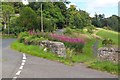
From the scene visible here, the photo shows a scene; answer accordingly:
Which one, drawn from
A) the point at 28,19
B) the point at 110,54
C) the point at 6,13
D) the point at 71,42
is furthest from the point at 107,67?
the point at 6,13

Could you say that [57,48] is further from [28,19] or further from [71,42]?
[28,19]

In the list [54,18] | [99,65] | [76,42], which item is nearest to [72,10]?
[54,18]

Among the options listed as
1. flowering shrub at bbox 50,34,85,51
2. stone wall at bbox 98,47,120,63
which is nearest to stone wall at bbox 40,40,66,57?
stone wall at bbox 98,47,120,63

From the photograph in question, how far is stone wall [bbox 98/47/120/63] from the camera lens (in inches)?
551

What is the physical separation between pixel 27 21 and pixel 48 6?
1964cm

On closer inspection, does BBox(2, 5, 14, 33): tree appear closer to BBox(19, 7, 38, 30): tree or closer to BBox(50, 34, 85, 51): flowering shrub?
BBox(19, 7, 38, 30): tree

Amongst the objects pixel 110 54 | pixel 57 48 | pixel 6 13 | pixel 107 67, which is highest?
pixel 6 13

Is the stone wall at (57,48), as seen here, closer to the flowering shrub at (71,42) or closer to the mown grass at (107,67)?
the flowering shrub at (71,42)

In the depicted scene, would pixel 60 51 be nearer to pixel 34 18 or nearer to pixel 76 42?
pixel 76 42

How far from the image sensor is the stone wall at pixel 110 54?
14008 millimetres

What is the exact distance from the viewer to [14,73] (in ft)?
35.2

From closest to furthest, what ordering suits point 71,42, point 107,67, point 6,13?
point 107,67, point 71,42, point 6,13

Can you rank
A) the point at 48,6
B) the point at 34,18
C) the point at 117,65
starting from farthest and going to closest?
the point at 48,6 < the point at 34,18 < the point at 117,65

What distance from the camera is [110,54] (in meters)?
14.5
